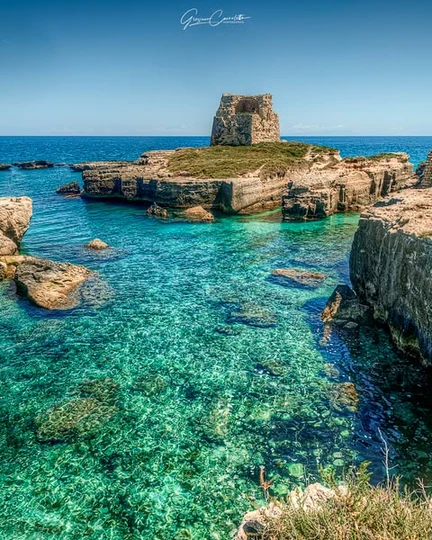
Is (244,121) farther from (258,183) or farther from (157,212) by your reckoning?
(157,212)

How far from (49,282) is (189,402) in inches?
442

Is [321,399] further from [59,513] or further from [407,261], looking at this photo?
[59,513]

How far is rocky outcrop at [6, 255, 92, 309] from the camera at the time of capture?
19.1 metres

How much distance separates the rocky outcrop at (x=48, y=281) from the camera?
19141 millimetres

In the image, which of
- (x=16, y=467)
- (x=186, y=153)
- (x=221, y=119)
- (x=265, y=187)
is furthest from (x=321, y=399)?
(x=221, y=119)

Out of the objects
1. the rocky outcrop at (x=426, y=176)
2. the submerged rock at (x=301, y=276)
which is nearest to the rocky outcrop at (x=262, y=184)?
the rocky outcrop at (x=426, y=176)

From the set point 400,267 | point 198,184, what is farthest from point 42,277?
point 198,184

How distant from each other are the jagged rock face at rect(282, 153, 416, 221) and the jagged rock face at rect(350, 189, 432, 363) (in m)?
17.4

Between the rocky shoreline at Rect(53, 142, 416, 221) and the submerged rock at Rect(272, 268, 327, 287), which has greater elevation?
the rocky shoreline at Rect(53, 142, 416, 221)

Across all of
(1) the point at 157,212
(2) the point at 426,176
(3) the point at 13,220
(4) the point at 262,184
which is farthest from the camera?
(4) the point at 262,184

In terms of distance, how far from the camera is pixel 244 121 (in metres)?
59.7

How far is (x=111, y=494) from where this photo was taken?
29.8ft

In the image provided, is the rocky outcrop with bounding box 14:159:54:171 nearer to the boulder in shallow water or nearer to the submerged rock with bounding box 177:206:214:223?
the submerged rock with bounding box 177:206:214:223

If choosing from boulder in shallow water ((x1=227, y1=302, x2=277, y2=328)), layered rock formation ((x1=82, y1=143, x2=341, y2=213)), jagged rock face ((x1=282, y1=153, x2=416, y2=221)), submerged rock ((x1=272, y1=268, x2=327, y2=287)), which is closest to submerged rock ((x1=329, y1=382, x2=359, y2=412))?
boulder in shallow water ((x1=227, y1=302, x2=277, y2=328))
